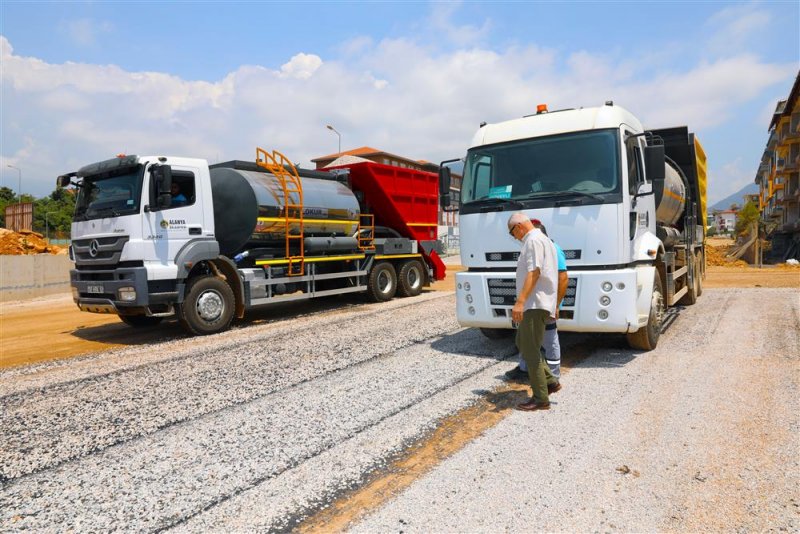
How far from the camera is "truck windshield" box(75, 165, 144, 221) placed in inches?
334

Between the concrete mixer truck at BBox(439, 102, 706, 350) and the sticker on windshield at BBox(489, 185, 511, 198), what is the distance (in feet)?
0.04

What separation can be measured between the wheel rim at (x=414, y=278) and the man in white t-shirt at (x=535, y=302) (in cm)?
924

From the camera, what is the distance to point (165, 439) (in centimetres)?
426

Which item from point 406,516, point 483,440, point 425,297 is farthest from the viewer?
point 425,297

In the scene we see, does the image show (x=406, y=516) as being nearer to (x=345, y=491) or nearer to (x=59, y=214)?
(x=345, y=491)

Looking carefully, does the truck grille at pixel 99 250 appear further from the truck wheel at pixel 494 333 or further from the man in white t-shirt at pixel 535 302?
the man in white t-shirt at pixel 535 302

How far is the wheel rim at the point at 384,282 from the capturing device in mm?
13170

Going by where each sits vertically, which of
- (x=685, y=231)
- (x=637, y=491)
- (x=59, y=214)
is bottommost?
(x=637, y=491)

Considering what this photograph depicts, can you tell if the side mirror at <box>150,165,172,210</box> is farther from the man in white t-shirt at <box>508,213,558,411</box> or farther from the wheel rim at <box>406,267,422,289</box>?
the wheel rim at <box>406,267,422,289</box>

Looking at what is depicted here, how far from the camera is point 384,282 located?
43.7 feet

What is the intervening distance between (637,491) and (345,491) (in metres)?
1.77

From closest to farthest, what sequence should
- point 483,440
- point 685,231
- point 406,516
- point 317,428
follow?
point 406,516 < point 483,440 < point 317,428 < point 685,231

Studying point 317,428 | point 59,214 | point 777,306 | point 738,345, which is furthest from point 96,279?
point 59,214

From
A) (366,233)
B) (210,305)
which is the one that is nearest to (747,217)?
(366,233)
